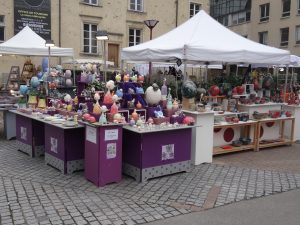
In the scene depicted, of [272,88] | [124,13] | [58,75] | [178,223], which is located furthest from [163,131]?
[124,13]

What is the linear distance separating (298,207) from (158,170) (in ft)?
6.97

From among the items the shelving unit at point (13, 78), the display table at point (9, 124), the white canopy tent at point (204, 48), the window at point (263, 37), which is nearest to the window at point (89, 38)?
the shelving unit at point (13, 78)

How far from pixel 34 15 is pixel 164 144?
1485cm

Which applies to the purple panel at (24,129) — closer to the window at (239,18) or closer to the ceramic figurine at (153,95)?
the ceramic figurine at (153,95)

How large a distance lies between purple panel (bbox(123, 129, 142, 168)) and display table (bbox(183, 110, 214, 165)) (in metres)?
1.42

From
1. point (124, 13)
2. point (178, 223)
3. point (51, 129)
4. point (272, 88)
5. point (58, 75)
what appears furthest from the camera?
point (124, 13)

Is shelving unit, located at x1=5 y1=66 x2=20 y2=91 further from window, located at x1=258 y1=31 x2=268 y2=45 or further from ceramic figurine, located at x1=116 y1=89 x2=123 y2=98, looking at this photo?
window, located at x1=258 y1=31 x2=268 y2=45

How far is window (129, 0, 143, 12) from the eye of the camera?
72.6 feet

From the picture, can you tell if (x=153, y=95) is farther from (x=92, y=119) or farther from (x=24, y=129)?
(x=24, y=129)

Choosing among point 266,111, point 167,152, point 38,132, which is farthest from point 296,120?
point 38,132

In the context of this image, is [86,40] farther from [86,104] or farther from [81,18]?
[86,104]

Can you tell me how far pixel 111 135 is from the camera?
5.32 meters

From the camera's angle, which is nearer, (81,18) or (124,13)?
(81,18)

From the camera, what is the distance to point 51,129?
20.6 feet
